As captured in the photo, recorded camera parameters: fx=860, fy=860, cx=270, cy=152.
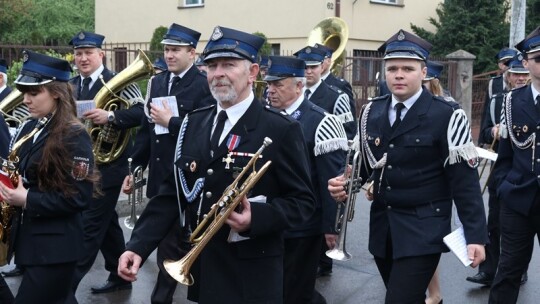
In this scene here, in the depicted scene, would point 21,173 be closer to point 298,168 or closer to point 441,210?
point 298,168

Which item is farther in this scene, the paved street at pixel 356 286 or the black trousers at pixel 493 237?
the black trousers at pixel 493 237

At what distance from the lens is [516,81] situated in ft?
25.4

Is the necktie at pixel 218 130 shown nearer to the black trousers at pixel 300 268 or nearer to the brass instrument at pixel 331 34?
the black trousers at pixel 300 268

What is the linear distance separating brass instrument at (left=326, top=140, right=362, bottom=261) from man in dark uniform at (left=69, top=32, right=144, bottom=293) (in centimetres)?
212

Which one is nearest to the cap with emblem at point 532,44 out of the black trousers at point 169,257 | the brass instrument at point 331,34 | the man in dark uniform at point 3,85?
the black trousers at point 169,257

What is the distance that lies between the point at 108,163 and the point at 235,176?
348 centimetres

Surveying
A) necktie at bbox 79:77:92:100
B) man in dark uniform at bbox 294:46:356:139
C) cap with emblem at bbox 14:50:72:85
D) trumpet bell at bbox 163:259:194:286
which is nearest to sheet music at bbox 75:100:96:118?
necktie at bbox 79:77:92:100

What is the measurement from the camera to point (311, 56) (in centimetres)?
785

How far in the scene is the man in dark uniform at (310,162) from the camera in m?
5.74

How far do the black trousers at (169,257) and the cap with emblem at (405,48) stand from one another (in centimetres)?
211

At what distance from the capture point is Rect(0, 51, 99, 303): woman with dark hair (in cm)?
458

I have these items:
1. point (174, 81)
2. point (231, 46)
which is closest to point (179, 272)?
point (231, 46)

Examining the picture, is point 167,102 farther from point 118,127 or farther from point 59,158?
point 59,158

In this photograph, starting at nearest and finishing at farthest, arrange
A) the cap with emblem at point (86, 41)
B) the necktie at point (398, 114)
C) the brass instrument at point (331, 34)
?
the necktie at point (398, 114) → the cap with emblem at point (86, 41) → the brass instrument at point (331, 34)
